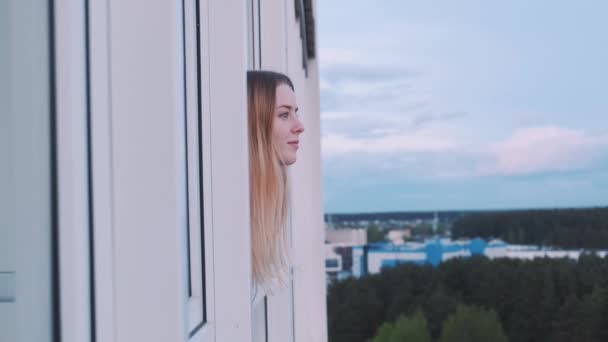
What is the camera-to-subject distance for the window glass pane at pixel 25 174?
0.33 metres

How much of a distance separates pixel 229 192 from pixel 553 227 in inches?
341

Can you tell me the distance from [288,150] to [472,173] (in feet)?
47.2

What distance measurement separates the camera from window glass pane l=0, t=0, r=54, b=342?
1.09 ft

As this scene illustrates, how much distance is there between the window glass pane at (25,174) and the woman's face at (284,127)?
73 centimetres

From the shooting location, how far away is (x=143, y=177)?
0.41 m

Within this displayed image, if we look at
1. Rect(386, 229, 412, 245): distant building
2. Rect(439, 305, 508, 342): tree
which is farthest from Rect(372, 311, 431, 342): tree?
Rect(386, 229, 412, 245): distant building

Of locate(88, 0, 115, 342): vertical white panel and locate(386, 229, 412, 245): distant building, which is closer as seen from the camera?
locate(88, 0, 115, 342): vertical white panel

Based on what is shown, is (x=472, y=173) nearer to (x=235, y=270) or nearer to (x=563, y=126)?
(x=563, y=126)

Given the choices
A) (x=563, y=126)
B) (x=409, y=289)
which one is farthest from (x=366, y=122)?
(x=409, y=289)

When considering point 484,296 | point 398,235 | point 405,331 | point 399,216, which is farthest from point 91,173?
point 399,216

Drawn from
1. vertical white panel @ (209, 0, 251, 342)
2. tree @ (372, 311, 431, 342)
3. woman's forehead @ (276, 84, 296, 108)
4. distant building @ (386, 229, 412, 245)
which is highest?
woman's forehead @ (276, 84, 296, 108)

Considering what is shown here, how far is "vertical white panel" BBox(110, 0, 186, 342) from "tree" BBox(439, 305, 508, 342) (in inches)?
329

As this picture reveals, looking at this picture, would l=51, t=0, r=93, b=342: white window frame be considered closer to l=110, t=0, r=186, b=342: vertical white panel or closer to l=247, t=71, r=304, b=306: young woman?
l=110, t=0, r=186, b=342: vertical white panel

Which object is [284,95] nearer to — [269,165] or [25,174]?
[269,165]
